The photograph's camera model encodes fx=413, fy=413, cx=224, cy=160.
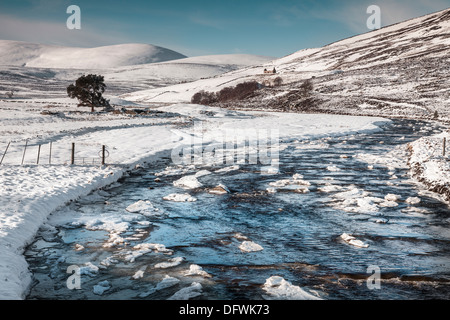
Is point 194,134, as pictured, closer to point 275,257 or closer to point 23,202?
point 23,202

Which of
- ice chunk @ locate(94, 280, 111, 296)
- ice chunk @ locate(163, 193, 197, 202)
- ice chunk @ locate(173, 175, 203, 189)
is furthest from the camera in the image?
ice chunk @ locate(173, 175, 203, 189)

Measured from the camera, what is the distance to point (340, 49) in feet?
502

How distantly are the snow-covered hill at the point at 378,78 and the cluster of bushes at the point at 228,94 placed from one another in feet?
11.3

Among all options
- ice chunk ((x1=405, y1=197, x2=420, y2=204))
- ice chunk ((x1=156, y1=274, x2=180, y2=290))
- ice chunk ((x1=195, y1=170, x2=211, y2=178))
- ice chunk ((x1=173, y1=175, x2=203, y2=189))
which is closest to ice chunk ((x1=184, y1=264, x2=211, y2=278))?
ice chunk ((x1=156, y1=274, x2=180, y2=290))

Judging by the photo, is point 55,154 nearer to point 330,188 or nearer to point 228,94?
point 330,188

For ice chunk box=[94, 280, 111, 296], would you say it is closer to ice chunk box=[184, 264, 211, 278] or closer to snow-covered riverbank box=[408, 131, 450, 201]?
ice chunk box=[184, 264, 211, 278]

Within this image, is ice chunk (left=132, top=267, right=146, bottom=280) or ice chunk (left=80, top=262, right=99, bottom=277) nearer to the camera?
ice chunk (left=132, top=267, right=146, bottom=280)

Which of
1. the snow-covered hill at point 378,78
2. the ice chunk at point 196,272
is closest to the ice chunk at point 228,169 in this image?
the ice chunk at point 196,272

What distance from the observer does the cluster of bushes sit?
4109 inches

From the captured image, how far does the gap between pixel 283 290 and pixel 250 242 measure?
2.72 metres

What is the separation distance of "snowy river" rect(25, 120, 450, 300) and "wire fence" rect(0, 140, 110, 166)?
4.32 m

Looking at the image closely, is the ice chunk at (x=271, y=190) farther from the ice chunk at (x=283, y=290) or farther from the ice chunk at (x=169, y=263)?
the ice chunk at (x=283, y=290)

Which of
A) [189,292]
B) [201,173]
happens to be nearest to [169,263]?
[189,292]
